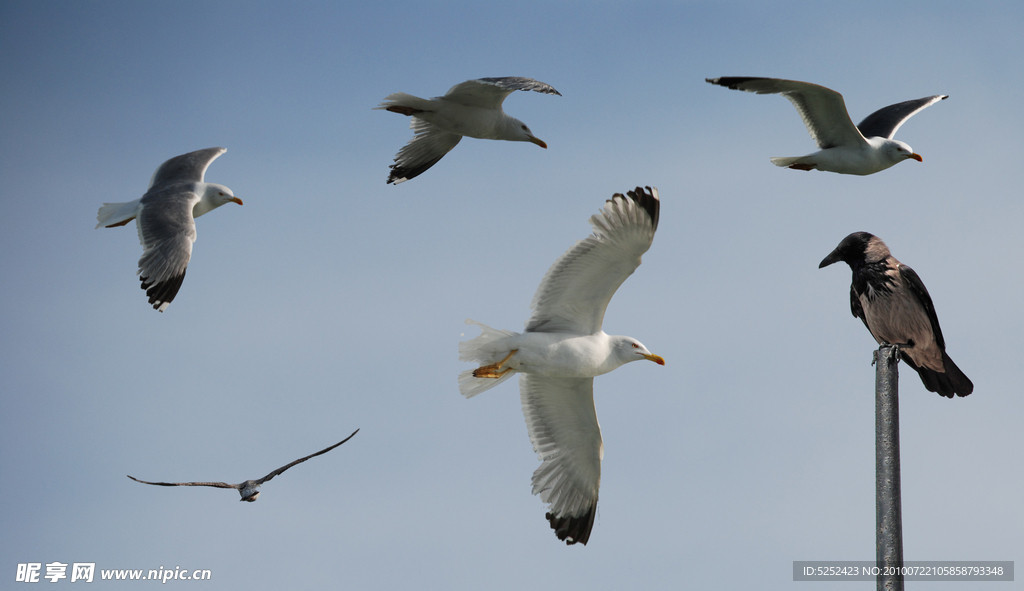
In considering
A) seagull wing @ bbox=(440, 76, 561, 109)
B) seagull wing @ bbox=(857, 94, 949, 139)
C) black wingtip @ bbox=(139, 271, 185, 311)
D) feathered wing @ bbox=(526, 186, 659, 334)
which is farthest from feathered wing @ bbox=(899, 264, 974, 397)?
black wingtip @ bbox=(139, 271, 185, 311)

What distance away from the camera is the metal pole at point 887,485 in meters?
4.98

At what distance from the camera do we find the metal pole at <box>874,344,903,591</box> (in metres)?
4.98

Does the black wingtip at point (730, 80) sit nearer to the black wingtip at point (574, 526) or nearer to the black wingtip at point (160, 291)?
the black wingtip at point (574, 526)

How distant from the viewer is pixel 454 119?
11.3 m

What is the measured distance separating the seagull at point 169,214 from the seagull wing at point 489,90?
120 inches

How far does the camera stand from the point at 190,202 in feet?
39.9

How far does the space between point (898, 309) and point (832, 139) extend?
3518 mm

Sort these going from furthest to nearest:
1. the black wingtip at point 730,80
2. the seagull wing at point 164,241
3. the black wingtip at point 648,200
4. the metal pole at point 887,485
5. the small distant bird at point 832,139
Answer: the small distant bird at point 832,139 → the seagull wing at point 164,241 → the black wingtip at point 730,80 → the black wingtip at point 648,200 → the metal pole at point 887,485

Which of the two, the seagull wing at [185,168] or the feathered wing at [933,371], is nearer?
the feathered wing at [933,371]

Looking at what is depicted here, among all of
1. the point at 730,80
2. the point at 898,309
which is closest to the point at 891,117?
the point at 730,80

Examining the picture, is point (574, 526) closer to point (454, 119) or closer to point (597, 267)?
point (597, 267)

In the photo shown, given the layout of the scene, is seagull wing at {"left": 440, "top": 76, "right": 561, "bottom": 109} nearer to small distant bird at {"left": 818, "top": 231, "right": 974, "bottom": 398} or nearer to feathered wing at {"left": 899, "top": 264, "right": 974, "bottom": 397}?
small distant bird at {"left": 818, "top": 231, "right": 974, "bottom": 398}

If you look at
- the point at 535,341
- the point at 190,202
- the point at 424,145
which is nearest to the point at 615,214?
the point at 535,341

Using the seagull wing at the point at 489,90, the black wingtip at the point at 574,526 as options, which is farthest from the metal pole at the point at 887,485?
the seagull wing at the point at 489,90
